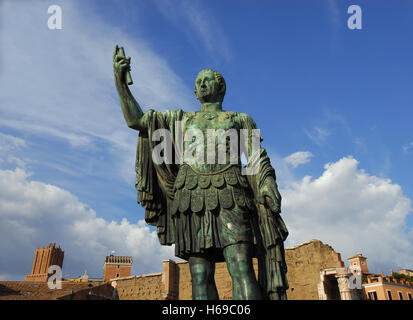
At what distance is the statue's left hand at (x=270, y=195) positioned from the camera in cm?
361

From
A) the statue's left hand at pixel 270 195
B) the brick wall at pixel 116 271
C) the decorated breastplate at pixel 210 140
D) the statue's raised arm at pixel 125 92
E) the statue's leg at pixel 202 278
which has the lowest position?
the statue's leg at pixel 202 278

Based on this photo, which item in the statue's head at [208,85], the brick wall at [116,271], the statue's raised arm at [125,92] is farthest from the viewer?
the brick wall at [116,271]

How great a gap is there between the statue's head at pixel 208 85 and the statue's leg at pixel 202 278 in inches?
70.7

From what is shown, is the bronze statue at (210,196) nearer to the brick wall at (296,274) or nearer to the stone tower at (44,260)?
the brick wall at (296,274)

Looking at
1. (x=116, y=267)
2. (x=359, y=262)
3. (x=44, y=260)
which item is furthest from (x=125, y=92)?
(x=44, y=260)

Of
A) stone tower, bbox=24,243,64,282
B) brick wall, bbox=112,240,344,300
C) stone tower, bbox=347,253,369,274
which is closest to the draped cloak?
brick wall, bbox=112,240,344,300

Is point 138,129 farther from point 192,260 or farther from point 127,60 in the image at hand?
point 192,260

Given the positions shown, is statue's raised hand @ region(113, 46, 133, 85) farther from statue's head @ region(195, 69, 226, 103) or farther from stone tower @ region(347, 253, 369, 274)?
stone tower @ region(347, 253, 369, 274)

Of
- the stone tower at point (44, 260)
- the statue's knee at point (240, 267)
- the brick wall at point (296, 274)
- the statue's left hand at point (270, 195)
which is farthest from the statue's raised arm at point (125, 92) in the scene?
the stone tower at point (44, 260)

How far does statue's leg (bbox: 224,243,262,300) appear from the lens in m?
3.32

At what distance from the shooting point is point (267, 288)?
3.52m
